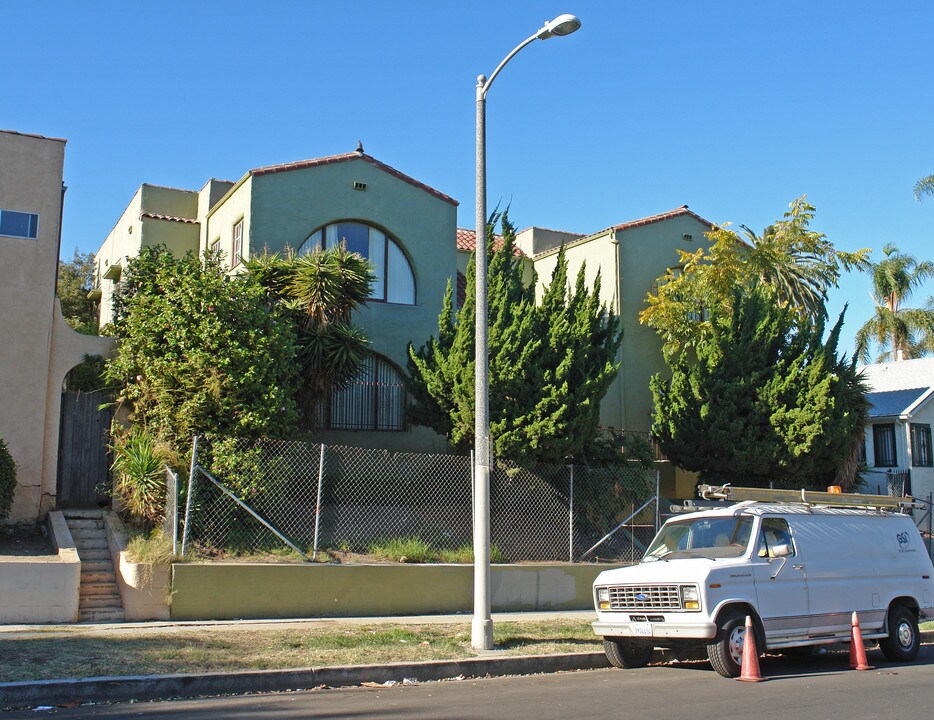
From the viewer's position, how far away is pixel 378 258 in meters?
21.0

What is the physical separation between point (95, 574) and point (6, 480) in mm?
2245

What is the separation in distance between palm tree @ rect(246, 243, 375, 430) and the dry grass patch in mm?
5164

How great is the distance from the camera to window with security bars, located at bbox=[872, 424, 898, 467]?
91.6ft

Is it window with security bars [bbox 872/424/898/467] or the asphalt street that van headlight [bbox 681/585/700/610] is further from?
window with security bars [bbox 872/424/898/467]

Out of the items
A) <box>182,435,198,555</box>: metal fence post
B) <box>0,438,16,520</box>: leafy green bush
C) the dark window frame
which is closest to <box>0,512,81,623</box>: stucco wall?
<box>182,435,198,555</box>: metal fence post

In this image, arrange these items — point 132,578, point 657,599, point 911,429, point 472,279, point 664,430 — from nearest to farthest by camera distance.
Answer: point 657,599, point 132,578, point 472,279, point 664,430, point 911,429

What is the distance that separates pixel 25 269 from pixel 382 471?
6803 millimetres

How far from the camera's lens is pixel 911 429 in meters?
27.7

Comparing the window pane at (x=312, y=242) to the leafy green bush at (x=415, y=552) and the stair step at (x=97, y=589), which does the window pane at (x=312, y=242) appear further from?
the stair step at (x=97, y=589)

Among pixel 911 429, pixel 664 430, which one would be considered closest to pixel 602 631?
pixel 664 430

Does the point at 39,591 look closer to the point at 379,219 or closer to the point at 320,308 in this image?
the point at 320,308

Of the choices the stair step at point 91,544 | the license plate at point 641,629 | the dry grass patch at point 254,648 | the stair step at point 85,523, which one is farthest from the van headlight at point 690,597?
the stair step at point 85,523

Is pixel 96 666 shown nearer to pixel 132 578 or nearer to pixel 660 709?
pixel 132 578

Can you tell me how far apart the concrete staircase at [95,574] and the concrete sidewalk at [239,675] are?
0.42 metres
